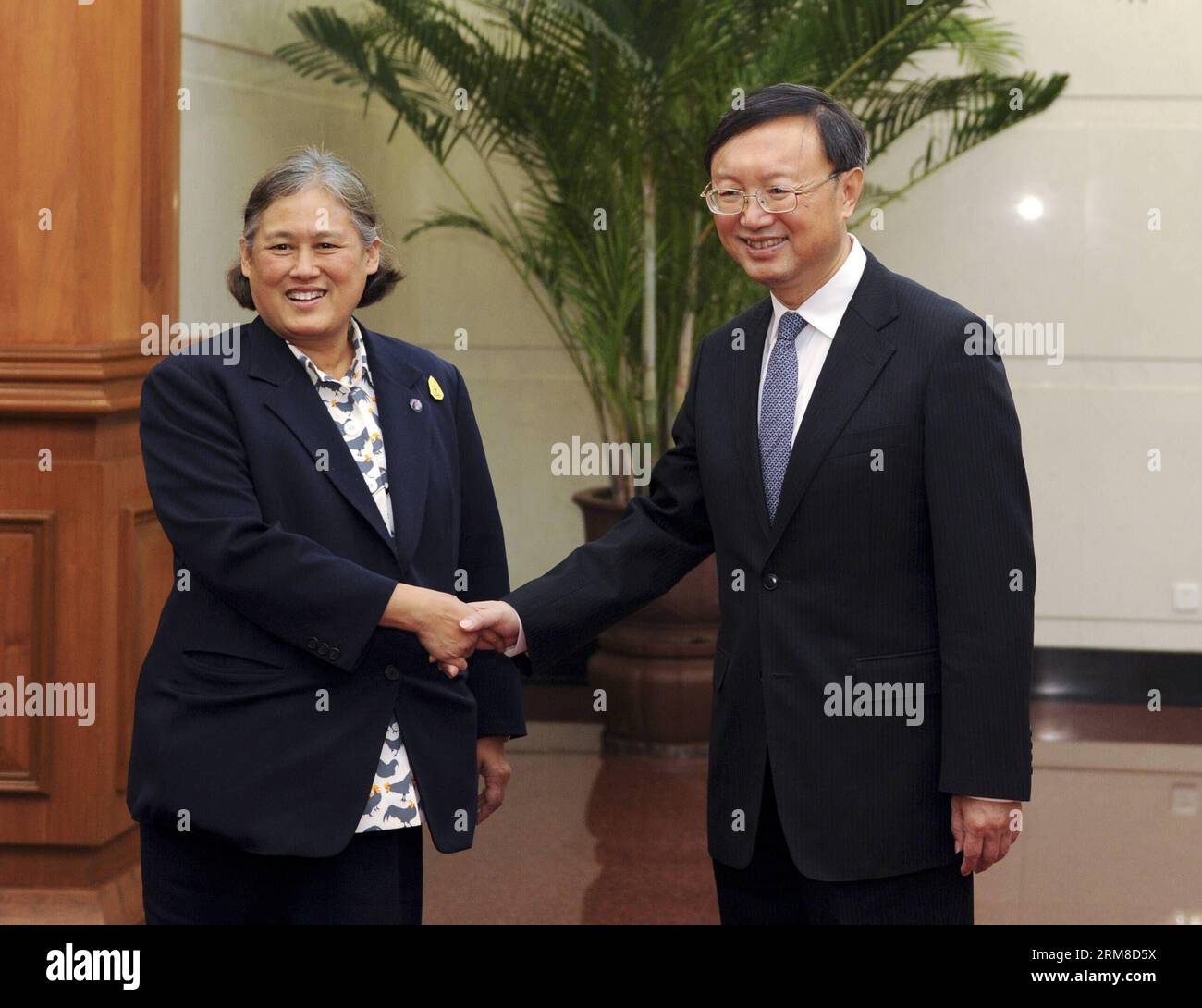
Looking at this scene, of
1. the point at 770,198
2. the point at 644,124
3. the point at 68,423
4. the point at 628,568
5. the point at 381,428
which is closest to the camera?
the point at 770,198

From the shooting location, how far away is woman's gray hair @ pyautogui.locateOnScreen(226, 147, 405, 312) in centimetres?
220

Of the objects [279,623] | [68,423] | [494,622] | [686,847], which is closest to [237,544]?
[279,623]

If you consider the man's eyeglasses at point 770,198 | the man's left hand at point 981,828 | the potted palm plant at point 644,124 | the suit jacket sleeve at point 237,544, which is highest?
the potted palm plant at point 644,124

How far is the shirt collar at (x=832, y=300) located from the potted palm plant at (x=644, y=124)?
2862 mm

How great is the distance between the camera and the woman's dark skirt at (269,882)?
2.14m

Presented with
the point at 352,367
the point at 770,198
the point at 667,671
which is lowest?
the point at 667,671

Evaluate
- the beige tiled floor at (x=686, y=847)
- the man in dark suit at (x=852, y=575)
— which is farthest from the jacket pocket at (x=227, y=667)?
the beige tiled floor at (x=686, y=847)

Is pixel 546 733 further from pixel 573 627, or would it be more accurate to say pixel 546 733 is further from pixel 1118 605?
pixel 573 627

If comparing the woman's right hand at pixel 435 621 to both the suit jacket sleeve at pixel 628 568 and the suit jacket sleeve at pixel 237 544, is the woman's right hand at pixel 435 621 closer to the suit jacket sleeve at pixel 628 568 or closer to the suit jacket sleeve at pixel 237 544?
the suit jacket sleeve at pixel 237 544

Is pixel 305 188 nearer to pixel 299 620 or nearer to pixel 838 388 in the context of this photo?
pixel 299 620

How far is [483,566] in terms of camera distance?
246 centimetres

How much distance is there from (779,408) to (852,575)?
0.88 ft

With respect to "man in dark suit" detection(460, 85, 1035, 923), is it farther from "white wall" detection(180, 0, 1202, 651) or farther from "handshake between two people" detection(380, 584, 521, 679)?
"white wall" detection(180, 0, 1202, 651)

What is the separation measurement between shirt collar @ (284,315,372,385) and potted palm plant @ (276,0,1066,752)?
281cm
